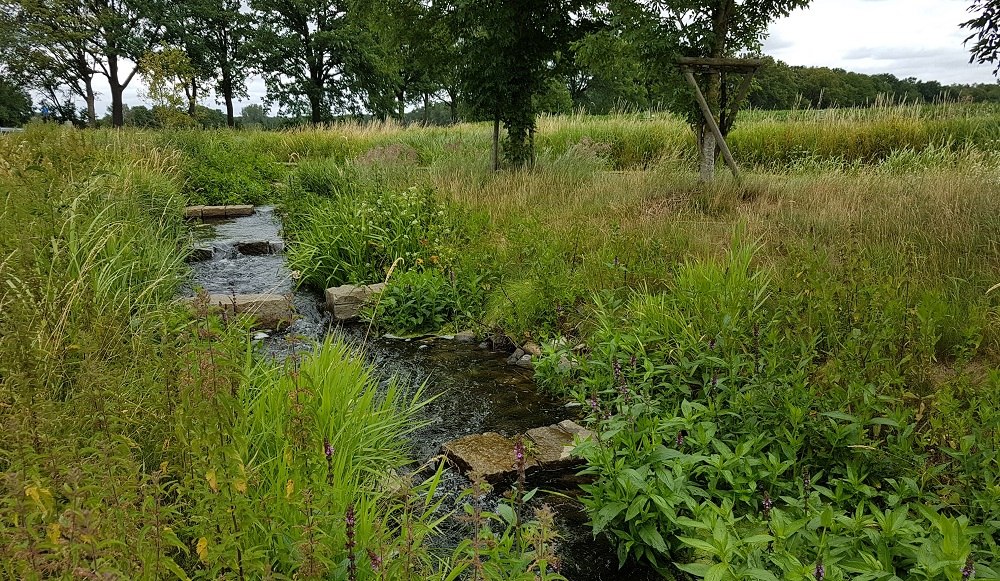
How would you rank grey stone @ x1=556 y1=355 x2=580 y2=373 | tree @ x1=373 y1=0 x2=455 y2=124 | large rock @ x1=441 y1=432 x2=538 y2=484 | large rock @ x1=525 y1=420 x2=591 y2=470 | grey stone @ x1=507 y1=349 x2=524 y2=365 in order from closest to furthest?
large rock @ x1=441 y1=432 x2=538 y2=484 → large rock @ x1=525 y1=420 x2=591 y2=470 → grey stone @ x1=556 y1=355 x2=580 y2=373 → grey stone @ x1=507 y1=349 x2=524 y2=365 → tree @ x1=373 y1=0 x2=455 y2=124

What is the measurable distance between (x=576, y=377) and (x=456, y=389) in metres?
0.81

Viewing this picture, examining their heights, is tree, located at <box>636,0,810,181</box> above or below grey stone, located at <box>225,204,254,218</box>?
above

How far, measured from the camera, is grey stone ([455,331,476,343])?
16.3 feet

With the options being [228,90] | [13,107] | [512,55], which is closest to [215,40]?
[228,90]

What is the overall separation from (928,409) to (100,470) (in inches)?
127

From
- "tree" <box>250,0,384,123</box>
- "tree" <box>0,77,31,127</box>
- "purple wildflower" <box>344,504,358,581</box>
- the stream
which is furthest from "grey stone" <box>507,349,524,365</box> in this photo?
"tree" <box>0,77,31,127</box>

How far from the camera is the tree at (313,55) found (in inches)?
1351

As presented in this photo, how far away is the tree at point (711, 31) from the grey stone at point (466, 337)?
4.51 metres

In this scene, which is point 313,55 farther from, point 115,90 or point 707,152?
point 707,152

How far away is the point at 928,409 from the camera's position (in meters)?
2.69

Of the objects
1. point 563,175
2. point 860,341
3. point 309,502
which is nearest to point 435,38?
point 563,175

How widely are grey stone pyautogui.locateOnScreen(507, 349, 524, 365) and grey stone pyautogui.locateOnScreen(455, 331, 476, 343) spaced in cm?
53

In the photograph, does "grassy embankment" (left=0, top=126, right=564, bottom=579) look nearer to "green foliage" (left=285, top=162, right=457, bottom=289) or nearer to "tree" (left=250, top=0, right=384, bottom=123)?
"green foliage" (left=285, top=162, right=457, bottom=289)

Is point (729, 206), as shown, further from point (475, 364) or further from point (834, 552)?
point (834, 552)
